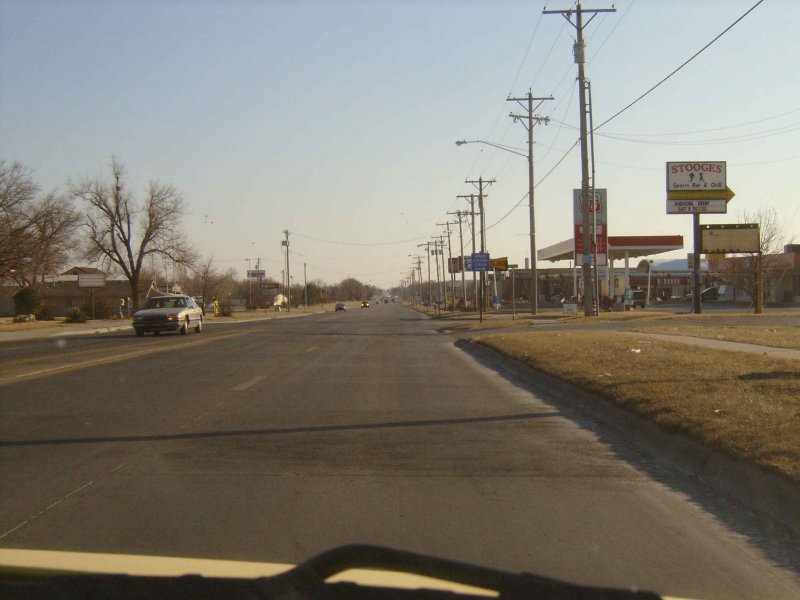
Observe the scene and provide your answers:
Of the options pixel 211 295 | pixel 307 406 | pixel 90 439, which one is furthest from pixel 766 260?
pixel 211 295

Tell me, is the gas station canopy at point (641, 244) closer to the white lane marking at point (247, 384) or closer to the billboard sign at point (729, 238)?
the billboard sign at point (729, 238)

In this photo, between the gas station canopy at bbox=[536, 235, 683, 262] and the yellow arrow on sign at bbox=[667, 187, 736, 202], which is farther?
the gas station canopy at bbox=[536, 235, 683, 262]

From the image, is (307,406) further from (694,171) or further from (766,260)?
(766,260)

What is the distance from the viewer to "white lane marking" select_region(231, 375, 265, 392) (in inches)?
605

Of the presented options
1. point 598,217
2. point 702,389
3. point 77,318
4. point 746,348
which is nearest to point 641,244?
point 598,217

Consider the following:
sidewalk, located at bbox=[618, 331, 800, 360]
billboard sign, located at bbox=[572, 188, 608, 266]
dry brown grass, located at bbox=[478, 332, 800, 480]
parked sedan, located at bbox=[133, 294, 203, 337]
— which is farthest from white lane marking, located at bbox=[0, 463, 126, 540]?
billboard sign, located at bbox=[572, 188, 608, 266]

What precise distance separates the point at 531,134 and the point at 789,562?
43769 millimetres

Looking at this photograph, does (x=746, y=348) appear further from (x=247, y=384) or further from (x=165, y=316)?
(x=165, y=316)

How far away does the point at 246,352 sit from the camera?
25.2 metres

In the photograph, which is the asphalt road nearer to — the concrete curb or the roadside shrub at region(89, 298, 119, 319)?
the concrete curb

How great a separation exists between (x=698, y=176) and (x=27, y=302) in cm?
4929

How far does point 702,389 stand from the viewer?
38.7 ft

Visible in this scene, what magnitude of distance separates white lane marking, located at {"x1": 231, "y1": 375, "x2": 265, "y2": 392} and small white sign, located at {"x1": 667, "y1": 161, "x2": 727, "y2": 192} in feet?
108

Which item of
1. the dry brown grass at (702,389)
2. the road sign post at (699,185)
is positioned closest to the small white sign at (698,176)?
the road sign post at (699,185)
